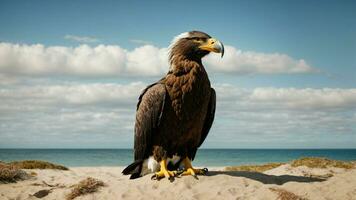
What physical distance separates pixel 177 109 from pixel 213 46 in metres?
1.48

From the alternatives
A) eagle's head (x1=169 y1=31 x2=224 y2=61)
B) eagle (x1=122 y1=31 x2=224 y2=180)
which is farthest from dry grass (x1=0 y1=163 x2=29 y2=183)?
eagle's head (x1=169 y1=31 x2=224 y2=61)

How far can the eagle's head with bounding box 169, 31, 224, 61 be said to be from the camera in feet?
29.8

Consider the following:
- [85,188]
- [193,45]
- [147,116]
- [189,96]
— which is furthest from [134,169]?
[193,45]

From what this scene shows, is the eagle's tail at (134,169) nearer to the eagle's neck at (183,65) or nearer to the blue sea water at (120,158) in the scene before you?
the eagle's neck at (183,65)

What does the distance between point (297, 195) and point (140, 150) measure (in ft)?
11.3

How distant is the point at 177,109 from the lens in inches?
351

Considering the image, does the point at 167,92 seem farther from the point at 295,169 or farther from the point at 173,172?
the point at 295,169

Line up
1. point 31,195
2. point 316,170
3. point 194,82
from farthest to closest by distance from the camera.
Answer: point 316,170, point 31,195, point 194,82

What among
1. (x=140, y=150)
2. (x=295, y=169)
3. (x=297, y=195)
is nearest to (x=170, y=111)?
(x=140, y=150)

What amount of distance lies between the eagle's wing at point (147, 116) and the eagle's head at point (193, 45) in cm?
82

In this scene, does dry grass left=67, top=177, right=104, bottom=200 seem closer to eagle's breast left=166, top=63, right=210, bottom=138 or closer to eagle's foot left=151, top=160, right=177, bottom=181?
eagle's foot left=151, top=160, right=177, bottom=181

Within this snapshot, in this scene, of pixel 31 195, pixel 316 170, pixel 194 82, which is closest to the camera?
pixel 194 82

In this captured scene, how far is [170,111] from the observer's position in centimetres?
901

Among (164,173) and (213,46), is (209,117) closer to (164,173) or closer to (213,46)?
(164,173)
